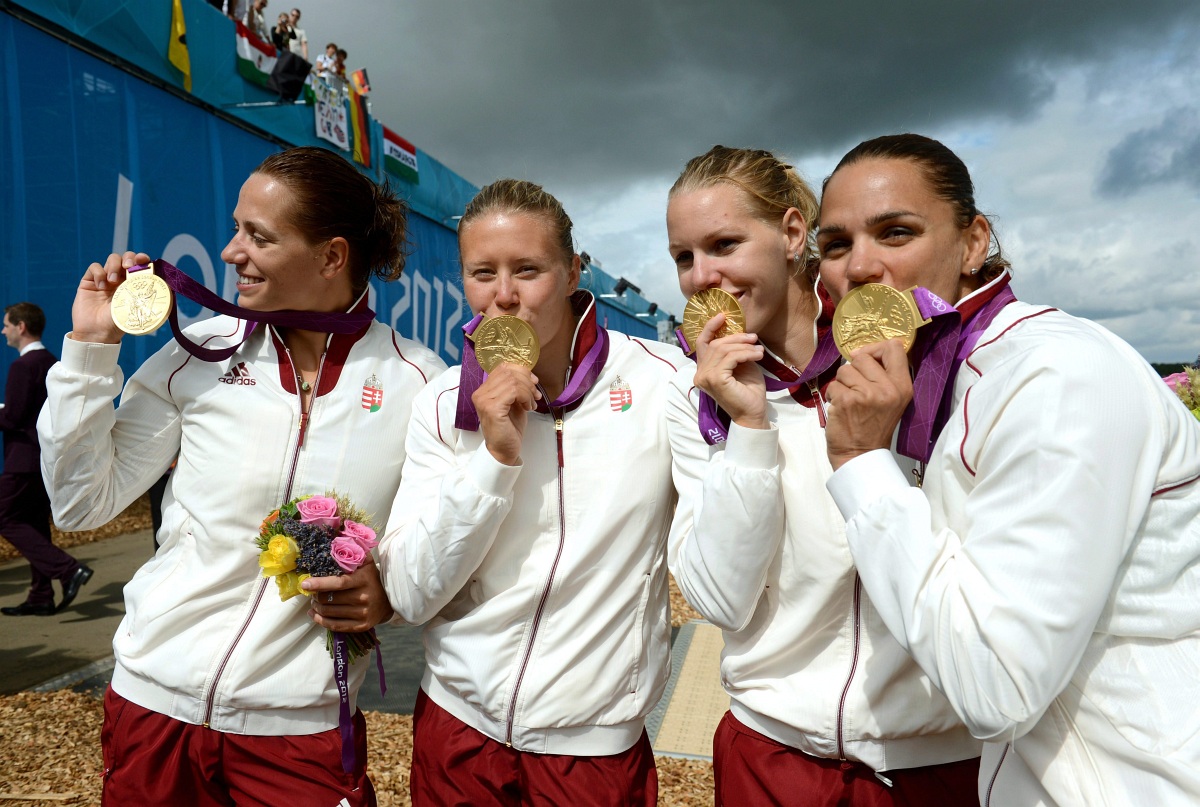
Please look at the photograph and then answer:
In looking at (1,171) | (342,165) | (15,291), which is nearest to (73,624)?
(15,291)

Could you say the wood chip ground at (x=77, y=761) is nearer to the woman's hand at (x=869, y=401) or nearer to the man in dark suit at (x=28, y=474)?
the man in dark suit at (x=28, y=474)

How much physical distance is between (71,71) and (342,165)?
Answer: 559 centimetres

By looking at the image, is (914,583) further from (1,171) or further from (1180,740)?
(1,171)

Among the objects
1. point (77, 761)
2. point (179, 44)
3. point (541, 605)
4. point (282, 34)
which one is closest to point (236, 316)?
point (541, 605)

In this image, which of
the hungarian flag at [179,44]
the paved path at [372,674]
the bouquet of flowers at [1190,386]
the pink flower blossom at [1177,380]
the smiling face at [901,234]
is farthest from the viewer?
the hungarian flag at [179,44]

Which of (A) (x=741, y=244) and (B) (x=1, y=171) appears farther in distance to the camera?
(B) (x=1, y=171)

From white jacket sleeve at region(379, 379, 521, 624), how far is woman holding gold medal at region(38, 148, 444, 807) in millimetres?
110

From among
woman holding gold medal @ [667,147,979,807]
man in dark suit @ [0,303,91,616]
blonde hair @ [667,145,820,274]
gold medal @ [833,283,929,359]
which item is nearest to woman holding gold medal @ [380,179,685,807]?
woman holding gold medal @ [667,147,979,807]

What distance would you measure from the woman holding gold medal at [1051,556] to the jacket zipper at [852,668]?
0.31 metres

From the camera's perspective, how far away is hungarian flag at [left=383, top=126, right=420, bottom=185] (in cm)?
1148

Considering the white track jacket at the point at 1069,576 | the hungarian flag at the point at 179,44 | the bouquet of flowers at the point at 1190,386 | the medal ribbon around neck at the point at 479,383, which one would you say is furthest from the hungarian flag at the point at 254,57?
the white track jacket at the point at 1069,576

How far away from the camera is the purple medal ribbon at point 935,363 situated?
154cm

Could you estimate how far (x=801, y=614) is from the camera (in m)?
1.79

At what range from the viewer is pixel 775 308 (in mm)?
2074
